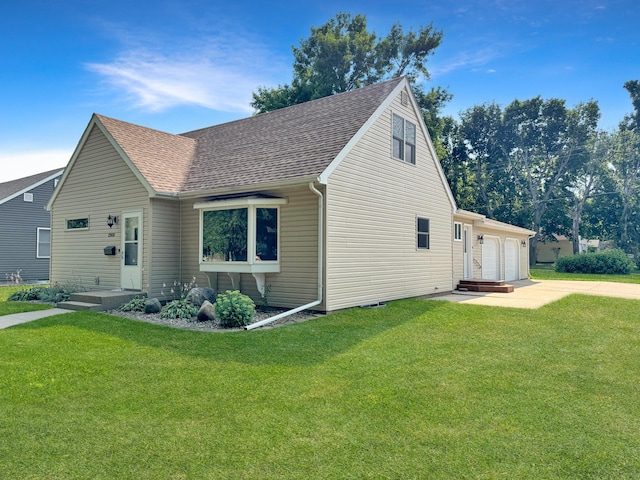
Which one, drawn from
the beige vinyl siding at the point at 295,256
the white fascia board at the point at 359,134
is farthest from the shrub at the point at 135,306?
the white fascia board at the point at 359,134

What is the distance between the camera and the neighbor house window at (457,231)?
15.3 metres

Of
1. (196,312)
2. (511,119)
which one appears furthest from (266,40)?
(511,119)

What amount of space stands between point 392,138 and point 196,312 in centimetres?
692

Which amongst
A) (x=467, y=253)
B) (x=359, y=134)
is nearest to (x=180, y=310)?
(x=359, y=134)

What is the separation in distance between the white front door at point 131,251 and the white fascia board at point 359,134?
532 centimetres

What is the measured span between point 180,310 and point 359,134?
5764mm

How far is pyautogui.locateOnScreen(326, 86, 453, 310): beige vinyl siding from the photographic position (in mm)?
9391

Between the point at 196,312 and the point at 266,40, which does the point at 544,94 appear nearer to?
the point at 266,40

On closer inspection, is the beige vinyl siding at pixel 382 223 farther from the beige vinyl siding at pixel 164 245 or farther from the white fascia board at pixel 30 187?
the white fascia board at pixel 30 187

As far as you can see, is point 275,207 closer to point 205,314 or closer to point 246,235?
point 246,235

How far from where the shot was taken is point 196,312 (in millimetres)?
9016

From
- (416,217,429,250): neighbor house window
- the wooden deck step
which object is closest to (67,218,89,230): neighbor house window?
(416,217,429,250): neighbor house window

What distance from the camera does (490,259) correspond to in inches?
733

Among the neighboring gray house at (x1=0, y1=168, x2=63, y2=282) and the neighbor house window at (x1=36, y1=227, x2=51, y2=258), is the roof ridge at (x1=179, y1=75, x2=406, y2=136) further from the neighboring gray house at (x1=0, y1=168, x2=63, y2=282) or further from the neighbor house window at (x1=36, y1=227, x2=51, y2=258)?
the neighbor house window at (x1=36, y1=227, x2=51, y2=258)
